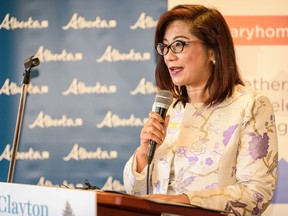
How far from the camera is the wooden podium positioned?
149 cm

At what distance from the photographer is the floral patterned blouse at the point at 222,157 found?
2.13m

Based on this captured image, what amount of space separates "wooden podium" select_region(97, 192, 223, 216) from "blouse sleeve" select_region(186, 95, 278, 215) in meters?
0.43

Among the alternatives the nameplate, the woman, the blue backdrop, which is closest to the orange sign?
the blue backdrop

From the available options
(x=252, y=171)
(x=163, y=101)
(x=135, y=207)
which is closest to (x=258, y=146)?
(x=252, y=171)

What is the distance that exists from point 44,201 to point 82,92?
2428mm

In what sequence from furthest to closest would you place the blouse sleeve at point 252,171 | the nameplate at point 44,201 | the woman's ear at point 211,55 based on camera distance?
the woman's ear at point 211,55 < the blouse sleeve at point 252,171 < the nameplate at point 44,201

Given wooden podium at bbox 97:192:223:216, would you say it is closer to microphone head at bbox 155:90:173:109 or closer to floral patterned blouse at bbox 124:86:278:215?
floral patterned blouse at bbox 124:86:278:215

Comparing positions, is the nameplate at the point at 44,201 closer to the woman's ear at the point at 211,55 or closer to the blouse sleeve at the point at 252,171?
the blouse sleeve at the point at 252,171

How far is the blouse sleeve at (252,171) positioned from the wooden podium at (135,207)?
1.41ft

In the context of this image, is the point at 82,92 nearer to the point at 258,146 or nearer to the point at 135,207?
the point at 258,146

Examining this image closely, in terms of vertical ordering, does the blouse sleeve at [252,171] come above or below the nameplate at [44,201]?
above

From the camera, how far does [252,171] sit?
217 centimetres

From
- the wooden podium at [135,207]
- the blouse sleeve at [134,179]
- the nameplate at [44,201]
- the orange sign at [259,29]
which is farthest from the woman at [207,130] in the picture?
the orange sign at [259,29]

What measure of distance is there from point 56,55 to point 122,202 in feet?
8.35
